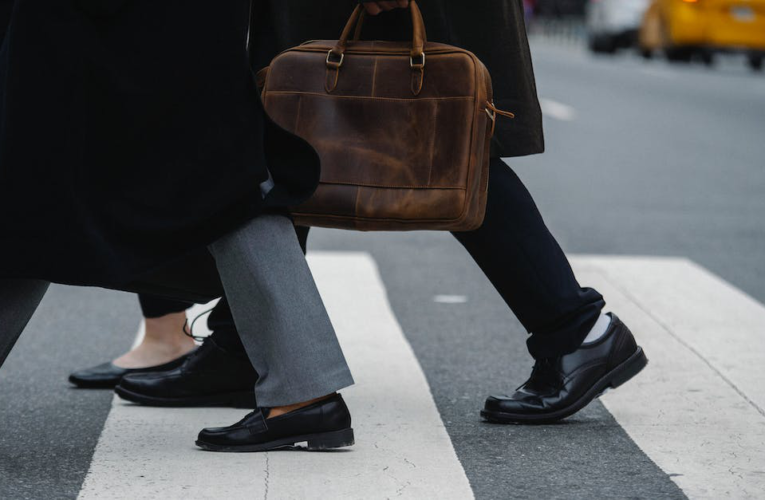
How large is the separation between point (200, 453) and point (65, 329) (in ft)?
5.39

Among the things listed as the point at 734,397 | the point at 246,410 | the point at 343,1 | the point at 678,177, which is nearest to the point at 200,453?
the point at 246,410

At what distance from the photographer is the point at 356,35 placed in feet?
9.61

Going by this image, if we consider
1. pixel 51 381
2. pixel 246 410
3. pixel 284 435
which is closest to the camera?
pixel 284 435

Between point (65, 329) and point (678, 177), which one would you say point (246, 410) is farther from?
point (678, 177)

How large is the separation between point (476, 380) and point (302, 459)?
95cm

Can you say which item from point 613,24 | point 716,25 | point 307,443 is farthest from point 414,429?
point 613,24

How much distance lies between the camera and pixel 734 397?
345 centimetres

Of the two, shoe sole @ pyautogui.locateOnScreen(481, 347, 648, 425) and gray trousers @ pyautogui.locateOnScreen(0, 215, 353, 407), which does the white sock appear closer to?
shoe sole @ pyautogui.locateOnScreen(481, 347, 648, 425)

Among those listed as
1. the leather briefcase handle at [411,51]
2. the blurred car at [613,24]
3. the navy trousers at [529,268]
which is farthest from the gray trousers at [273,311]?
the blurred car at [613,24]

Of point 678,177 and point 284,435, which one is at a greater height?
point 284,435

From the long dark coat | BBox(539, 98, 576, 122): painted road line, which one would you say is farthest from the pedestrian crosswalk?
BBox(539, 98, 576, 122): painted road line

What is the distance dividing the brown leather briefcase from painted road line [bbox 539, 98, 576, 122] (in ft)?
32.5

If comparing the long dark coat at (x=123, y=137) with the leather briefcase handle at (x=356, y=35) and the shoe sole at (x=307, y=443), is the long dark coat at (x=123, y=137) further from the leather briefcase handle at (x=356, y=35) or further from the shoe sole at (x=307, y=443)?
the shoe sole at (x=307, y=443)

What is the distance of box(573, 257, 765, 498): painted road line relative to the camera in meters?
2.86
